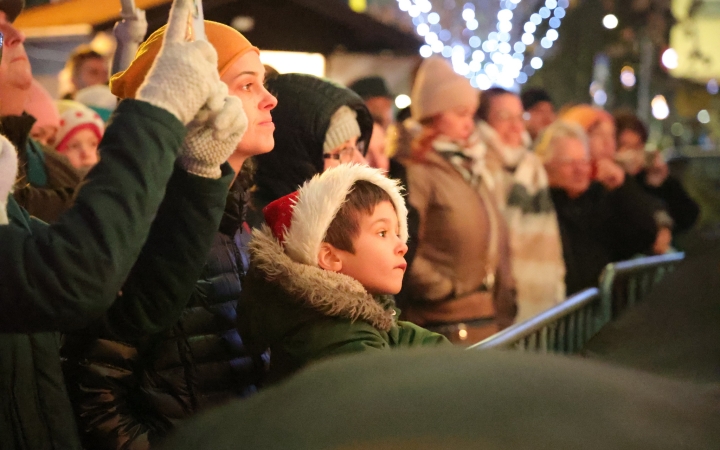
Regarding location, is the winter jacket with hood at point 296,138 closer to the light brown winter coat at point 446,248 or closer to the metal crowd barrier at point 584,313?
the metal crowd barrier at point 584,313

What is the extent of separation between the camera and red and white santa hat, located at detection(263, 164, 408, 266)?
2.27 m

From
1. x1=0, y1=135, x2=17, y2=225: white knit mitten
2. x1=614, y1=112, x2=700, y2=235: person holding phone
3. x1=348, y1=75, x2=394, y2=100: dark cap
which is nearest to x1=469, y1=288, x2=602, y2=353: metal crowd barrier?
x1=0, y1=135, x2=17, y2=225: white knit mitten

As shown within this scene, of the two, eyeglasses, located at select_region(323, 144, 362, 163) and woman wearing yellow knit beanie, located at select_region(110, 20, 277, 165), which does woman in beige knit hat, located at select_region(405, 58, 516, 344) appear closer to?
eyeglasses, located at select_region(323, 144, 362, 163)

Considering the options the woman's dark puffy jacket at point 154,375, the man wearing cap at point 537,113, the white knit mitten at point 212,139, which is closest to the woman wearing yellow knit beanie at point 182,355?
the woman's dark puffy jacket at point 154,375

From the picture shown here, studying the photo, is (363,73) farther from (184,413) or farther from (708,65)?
(708,65)

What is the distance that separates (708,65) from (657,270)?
17444 millimetres

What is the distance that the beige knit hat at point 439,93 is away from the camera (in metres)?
4.96

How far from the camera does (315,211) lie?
2283 millimetres

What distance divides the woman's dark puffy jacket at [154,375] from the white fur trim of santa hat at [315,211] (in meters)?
0.26

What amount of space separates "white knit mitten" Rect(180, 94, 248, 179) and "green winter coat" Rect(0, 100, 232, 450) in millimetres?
31

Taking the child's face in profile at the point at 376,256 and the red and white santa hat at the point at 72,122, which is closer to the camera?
the child's face in profile at the point at 376,256

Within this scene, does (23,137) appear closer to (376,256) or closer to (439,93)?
(376,256)

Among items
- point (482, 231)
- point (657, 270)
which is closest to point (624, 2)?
point (657, 270)

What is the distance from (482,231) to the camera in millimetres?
4574
